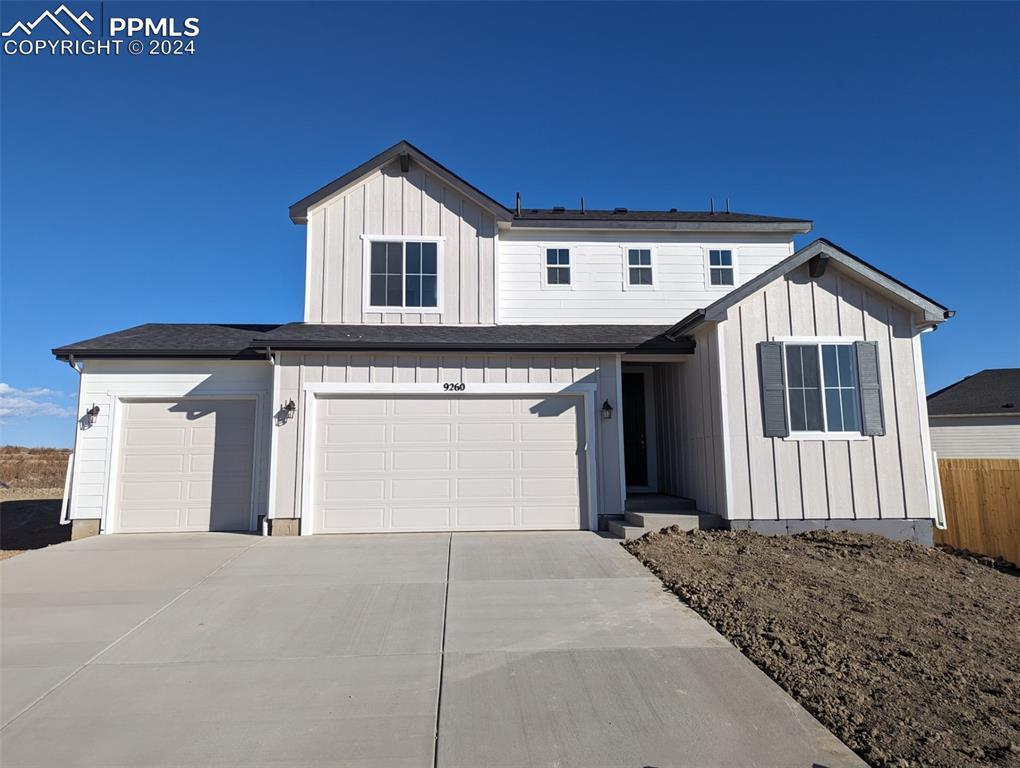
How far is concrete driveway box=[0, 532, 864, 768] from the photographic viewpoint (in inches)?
130

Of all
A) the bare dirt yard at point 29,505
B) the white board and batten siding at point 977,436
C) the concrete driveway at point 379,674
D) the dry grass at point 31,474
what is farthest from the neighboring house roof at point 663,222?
the dry grass at point 31,474

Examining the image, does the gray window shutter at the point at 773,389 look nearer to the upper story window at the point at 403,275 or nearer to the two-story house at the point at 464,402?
the two-story house at the point at 464,402

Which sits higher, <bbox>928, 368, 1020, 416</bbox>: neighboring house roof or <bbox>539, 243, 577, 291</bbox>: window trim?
<bbox>539, 243, 577, 291</bbox>: window trim

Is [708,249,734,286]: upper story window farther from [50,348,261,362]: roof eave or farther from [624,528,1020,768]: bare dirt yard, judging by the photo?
[50,348,261,362]: roof eave

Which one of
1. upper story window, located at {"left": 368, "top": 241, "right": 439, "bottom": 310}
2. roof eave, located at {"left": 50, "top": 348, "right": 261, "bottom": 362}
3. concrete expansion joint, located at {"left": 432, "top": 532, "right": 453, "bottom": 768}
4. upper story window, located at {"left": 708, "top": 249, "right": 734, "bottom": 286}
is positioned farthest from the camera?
upper story window, located at {"left": 708, "top": 249, "right": 734, "bottom": 286}

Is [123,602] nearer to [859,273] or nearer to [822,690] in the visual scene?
[822,690]

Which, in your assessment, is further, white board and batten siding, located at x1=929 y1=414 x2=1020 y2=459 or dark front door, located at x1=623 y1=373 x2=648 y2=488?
white board and batten siding, located at x1=929 y1=414 x2=1020 y2=459

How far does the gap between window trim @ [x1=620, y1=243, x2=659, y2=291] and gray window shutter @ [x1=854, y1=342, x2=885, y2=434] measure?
4.23m

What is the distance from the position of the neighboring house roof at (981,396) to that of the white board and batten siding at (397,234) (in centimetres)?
2155

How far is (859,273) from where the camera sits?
929cm

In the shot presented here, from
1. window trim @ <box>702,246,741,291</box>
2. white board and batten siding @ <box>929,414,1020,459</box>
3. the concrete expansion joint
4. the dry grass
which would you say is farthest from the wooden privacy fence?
the dry grass

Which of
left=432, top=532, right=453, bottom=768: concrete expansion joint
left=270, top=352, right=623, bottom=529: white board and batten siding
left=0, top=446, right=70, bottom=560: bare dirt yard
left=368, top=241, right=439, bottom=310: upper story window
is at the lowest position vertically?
left=432, top=532, right=453, bottom=768: concrete expansion joint

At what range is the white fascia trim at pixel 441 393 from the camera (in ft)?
31.1

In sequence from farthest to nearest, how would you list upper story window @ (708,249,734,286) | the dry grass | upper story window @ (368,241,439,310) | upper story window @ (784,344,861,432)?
the dry grass → upper story window @ (708,249,734,286) → upper story window @ (368,241,439,310) → upper story window @ (784,344,861,432)
